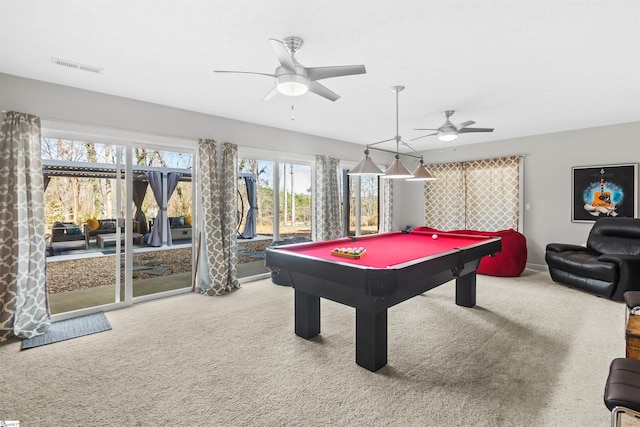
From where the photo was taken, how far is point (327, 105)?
404cm

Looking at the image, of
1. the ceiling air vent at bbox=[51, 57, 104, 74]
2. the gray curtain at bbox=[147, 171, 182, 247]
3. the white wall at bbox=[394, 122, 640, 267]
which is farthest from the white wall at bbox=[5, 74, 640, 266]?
the gray curtain at bbox=[147, 171, 182, 247]

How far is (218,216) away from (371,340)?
2894 millimetres

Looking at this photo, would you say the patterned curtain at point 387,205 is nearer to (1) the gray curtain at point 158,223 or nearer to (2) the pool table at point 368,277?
(2) the pool table at point 368,277

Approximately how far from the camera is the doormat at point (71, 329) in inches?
115

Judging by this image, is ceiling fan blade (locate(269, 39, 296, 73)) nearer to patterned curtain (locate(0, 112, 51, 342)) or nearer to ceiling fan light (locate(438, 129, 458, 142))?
ceiling fan light (locate(438, 129, 458, 142))

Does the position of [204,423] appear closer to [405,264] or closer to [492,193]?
[405,264]

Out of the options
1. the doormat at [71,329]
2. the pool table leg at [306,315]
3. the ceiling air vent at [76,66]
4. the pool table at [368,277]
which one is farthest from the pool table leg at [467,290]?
the ceiling air vent at [76,66]

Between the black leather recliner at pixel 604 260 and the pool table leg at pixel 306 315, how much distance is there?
3.75m

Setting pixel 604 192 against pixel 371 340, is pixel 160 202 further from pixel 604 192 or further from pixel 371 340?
pixel 604 192

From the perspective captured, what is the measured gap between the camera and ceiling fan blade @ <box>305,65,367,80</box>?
83.3 inches

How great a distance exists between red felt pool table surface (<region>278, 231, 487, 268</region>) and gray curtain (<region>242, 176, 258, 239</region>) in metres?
2.43

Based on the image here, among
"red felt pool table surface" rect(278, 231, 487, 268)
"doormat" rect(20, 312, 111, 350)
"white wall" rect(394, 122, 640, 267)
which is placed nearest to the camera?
"red felt pool table surface" rect(278, 231, 487, 268)

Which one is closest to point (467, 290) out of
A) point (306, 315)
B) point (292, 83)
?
point (306, 315)

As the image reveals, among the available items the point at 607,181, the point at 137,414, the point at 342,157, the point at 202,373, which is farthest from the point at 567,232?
the point at 137,414
